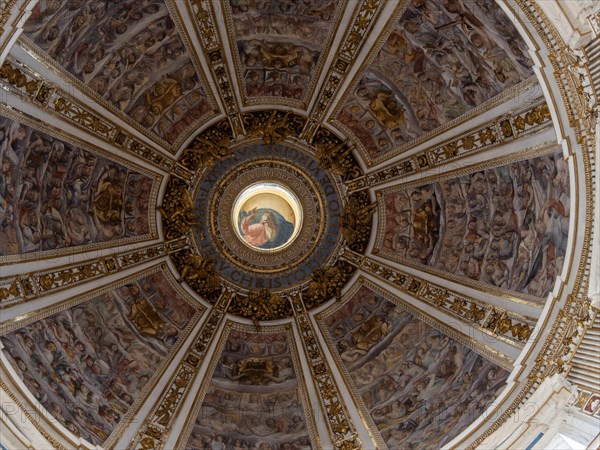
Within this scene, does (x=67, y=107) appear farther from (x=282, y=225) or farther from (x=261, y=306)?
(x=261, y=306)

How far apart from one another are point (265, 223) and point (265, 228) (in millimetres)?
127

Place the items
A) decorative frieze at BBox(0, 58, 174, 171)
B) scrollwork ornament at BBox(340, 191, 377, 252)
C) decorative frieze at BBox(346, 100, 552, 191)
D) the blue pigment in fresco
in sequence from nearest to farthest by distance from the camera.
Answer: decorative frieze at BBox(0, 58, 174, 171)
decorative frieze at BBox(346, 100, 552, 191)
scrollwork ornament at BBox(340, 191, 377, 252)
the blue pigment in fresco

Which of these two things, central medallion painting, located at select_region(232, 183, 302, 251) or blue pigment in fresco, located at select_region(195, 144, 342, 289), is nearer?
blue pigment in fresco, located at select_region(195, 144, 342, 289)

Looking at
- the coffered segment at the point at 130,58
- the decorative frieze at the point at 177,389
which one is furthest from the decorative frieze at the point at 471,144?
the decorative frieze at the point at 177,389

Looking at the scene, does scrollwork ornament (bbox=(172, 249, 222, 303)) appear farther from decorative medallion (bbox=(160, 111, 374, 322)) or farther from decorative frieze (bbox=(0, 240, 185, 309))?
decorative frieze (bbox=(0, 240, 185, 309))

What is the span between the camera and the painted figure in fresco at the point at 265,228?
17703mm

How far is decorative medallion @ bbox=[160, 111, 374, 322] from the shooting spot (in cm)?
1669

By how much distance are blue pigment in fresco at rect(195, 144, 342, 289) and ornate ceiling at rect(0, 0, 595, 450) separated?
0.05 m

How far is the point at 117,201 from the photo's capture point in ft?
52.3

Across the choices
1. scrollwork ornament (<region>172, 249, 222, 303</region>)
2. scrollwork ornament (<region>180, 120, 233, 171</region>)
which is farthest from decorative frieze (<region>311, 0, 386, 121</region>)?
scrollwork ornament (<region>172, 249, 222, 303</region>)

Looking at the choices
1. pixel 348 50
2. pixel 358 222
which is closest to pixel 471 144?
pixel 348 50

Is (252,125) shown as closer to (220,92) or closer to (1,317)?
(220,92)

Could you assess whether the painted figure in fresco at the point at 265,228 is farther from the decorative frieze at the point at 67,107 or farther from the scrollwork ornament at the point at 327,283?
the decorative frieze at the point at 67,107

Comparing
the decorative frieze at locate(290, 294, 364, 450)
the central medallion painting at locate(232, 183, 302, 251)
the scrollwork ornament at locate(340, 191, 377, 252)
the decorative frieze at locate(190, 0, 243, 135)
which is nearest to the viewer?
the decorative frieze at locate(190, 0, 243, 135)
